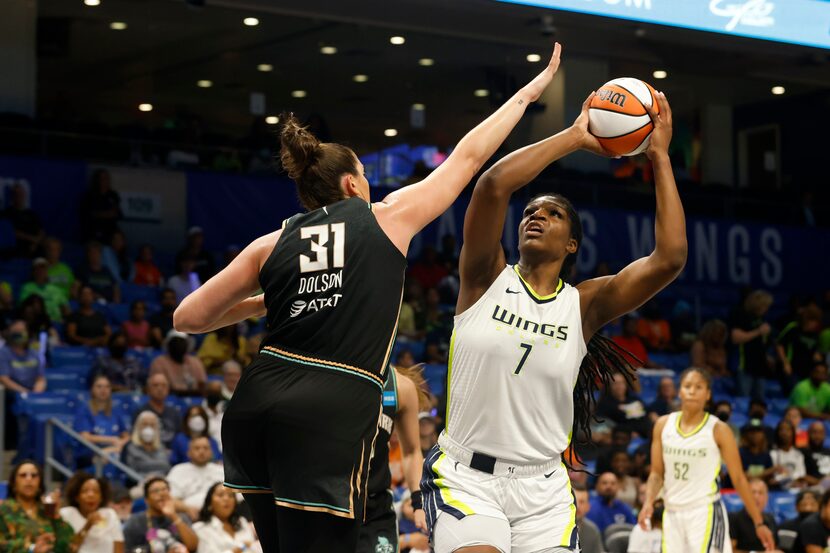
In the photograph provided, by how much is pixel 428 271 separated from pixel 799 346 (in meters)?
5.66

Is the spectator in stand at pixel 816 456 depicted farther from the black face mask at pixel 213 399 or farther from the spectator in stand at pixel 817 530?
the black face mask at pixel 213 399

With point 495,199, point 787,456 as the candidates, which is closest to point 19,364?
point 787,456

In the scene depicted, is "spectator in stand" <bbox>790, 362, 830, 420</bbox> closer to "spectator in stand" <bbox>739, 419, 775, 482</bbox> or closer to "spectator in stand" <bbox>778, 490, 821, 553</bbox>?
"spectator in stand" <bbox>739, 419, 775, 482</bbox>

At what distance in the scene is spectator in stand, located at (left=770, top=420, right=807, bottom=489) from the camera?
1434 centimetres

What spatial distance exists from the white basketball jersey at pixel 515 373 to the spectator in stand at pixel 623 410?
917cm

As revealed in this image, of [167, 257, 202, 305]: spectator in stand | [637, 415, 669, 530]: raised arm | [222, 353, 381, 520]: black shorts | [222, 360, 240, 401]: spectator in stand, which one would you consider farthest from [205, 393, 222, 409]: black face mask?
[222, 353, 381, 520]: black shorts

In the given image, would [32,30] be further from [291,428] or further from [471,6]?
[291,428]

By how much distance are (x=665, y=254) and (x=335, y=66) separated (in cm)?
1573

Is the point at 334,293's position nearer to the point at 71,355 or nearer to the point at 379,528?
the point at 379,528

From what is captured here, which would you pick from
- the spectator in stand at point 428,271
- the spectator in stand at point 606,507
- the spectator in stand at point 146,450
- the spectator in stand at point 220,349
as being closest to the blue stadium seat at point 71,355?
the spectator in stand at point 220,349

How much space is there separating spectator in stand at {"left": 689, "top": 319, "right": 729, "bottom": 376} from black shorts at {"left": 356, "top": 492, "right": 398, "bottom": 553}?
11.8 m

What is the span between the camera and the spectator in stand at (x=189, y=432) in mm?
11367

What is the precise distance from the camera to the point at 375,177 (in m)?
18.5

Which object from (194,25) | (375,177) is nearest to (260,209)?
(375,177)
